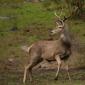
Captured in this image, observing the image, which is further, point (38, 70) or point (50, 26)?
point (50, 26)

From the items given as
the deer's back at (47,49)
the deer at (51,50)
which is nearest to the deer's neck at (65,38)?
the deer at (51,50)

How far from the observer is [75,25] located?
3164 cm

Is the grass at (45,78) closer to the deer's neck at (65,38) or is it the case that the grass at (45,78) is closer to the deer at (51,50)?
the deer at (51,50)

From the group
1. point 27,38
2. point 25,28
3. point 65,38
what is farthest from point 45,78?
point 25,28

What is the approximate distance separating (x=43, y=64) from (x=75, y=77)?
3.30 meters

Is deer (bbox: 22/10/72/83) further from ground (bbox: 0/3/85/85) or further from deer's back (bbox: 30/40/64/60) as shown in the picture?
ground (bbox: 0/3/85/85)

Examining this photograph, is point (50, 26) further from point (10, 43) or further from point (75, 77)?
point (75, 77)

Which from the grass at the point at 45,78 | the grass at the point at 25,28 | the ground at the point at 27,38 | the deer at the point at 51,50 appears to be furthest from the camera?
the grass at the point at 25,28

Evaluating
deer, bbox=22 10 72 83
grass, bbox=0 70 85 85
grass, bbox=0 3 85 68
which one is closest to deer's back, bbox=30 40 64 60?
deer, bbox=22 10 72 83

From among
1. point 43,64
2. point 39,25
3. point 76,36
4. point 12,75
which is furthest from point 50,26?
point 12,75

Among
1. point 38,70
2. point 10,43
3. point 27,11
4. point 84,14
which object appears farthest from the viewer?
point 27,11

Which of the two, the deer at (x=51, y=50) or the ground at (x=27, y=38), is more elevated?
the deer at (x=51, y=50)

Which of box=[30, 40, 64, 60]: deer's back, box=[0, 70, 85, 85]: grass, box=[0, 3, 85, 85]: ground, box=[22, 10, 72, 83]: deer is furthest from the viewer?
box=[0, 3, 85, 85]: ground

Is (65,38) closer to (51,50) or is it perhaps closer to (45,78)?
(51,50)
